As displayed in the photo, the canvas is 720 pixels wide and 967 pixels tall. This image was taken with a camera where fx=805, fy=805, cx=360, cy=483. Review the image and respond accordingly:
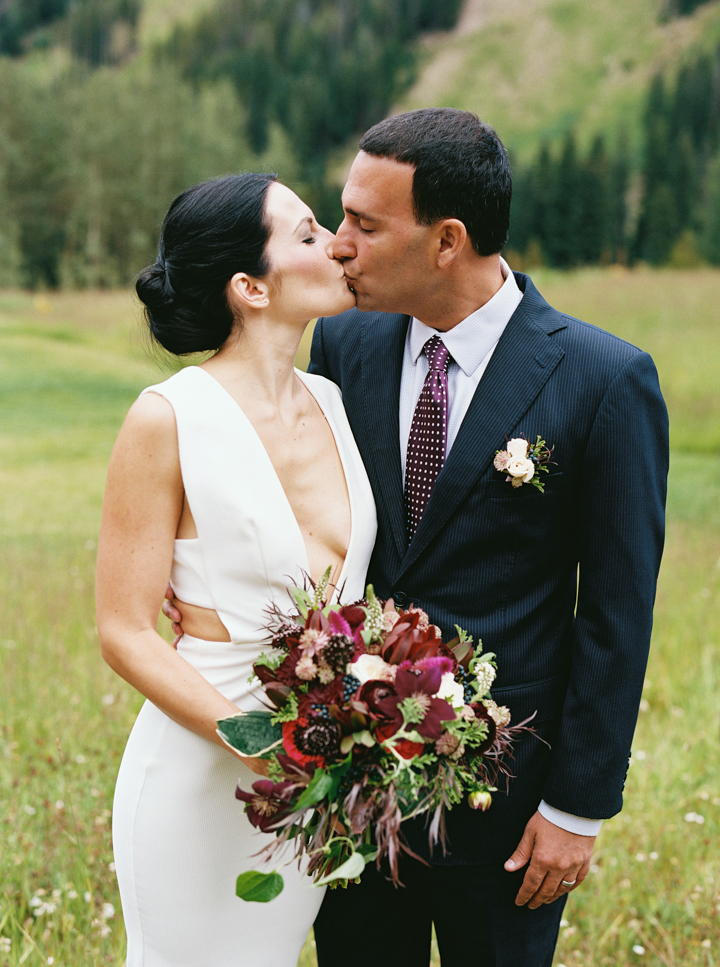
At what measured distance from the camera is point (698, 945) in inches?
127

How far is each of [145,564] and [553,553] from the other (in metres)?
1.16

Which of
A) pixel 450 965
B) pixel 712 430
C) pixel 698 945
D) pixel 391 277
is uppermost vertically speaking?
pixel 391 277

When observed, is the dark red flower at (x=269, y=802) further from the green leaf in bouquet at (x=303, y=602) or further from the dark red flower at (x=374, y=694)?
the green leaf in bouquet at (x=303, y=602)

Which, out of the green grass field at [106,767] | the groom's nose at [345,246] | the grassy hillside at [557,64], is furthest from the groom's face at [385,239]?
the grassy hillside at [557,64]

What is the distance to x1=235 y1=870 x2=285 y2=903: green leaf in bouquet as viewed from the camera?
1811 mm

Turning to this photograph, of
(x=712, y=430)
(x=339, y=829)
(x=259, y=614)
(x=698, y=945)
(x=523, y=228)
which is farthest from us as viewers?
(x=523, y=228)

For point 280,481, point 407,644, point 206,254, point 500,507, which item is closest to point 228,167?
point 206,254

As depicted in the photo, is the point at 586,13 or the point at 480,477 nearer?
the point at 480,477

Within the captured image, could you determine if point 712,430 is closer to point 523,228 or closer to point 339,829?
point 339,829

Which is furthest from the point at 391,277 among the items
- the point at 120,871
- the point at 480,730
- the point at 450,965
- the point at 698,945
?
the point at 698,945

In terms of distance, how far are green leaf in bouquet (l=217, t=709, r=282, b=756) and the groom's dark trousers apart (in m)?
0.62

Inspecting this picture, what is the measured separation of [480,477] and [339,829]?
3.33 ft

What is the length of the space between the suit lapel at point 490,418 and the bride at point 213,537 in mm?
253

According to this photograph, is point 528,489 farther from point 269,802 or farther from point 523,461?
point 269,802
